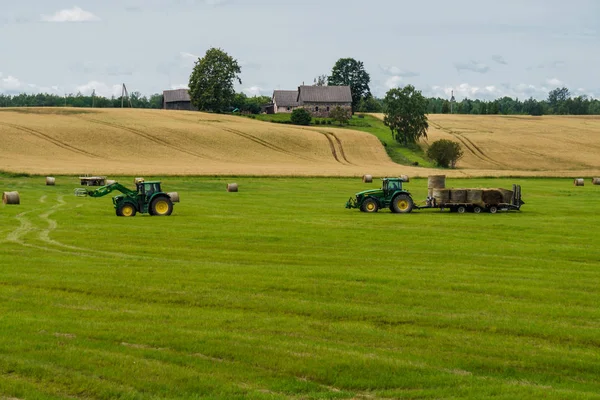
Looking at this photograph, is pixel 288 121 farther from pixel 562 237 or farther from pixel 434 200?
pixel 562 237

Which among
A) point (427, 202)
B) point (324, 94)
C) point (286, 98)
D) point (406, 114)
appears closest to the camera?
point (427, 202)

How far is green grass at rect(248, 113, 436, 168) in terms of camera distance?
105875mm

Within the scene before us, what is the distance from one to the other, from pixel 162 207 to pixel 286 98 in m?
129

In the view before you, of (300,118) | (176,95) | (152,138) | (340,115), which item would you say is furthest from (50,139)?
(176,95)

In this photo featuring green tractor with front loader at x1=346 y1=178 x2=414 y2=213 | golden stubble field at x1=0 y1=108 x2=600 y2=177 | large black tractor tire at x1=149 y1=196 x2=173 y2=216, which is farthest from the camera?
golden stubble field at x1=0 y1=108 x2=600 y2=177

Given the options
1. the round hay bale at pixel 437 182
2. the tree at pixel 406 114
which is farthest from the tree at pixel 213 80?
the round hay bale at pixel 437 182

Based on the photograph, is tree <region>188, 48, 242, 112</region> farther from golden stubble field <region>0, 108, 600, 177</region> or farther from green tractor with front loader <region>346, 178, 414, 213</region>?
green tractor with front loader <region>346, 178, 414, 213</region>

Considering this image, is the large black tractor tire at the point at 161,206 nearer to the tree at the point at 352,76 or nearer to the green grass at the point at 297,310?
the green grass at the point at 297,310

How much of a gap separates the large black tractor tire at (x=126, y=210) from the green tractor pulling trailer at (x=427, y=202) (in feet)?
34.4

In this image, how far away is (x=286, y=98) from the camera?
16588cm

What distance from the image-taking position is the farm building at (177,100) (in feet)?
570

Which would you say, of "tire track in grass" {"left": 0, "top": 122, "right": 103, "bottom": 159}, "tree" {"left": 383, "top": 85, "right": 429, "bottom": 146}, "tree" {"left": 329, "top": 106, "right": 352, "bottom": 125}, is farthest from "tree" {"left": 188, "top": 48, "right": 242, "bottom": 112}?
"tire track in grass" {"left": 0, "top": 122, "right": 103, "bottom": 159}

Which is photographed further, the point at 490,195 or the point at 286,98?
the point at 286,98

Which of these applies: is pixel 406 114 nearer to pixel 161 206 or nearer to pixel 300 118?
pixel 300 118
